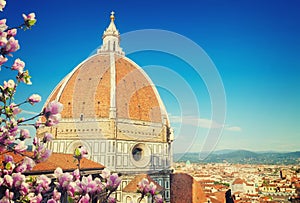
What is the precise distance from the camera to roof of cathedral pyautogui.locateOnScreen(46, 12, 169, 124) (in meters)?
19.7

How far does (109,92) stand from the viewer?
20.4 m

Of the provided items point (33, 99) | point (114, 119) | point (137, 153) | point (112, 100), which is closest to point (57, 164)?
point (114, 119)

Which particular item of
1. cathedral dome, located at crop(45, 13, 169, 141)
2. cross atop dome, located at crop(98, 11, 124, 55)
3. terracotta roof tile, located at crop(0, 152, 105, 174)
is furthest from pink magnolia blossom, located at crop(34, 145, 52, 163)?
cross atop dome, located at crop(98, 11, 124, 55)

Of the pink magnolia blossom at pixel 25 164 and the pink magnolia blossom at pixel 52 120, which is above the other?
the pink magnolia blossom at pixel 52 120

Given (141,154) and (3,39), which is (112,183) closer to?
(3,39)

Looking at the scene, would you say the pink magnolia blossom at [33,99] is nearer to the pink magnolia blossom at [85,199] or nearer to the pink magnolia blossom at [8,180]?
the pink magnolia blossom at [8,180]

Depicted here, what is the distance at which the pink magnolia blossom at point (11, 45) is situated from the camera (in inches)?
89.4

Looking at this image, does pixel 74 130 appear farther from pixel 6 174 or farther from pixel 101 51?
pixel 6 174

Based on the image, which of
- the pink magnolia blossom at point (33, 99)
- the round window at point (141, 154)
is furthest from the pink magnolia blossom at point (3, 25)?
the round window at point (141, 154)

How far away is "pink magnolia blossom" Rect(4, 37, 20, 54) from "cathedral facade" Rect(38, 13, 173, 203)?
51.1 ft

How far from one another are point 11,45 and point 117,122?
17.1m

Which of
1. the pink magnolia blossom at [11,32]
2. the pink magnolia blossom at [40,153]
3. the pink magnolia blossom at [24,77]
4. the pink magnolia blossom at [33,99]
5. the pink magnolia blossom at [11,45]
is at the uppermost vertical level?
the pink magnolia blossom at [11,32]

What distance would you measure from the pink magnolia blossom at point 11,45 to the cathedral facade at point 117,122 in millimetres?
15562

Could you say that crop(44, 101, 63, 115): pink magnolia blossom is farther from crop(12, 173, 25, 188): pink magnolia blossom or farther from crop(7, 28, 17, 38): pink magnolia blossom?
crop(7, 28, 17, 38): pink magnolia blossom
